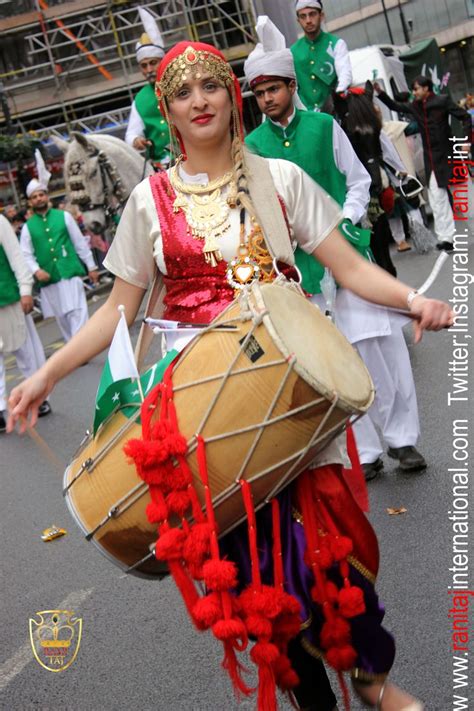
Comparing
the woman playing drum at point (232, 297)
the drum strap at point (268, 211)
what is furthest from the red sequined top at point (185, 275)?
the drum strap at point (268, 211)

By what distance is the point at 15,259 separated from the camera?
10.6 meters

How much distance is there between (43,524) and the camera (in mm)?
6859

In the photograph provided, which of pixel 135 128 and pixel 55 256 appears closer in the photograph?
pixel 135 128

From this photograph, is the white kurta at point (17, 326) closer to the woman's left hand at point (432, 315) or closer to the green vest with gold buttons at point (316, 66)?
the green vest with gold buttons at point (316, 66)

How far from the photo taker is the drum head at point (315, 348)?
299 cm

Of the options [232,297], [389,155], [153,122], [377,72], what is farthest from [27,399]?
[377,72]

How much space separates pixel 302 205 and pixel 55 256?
29.6ft

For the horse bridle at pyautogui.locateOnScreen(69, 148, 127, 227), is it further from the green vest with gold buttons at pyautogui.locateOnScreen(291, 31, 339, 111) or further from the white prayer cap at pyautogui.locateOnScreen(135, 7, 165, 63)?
the green vest with gold buttons at pyautogui.locateOnScreen(291, 31, 339, 111)

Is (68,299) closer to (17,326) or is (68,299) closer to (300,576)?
(17,326)

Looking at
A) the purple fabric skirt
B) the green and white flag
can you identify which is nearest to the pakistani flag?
the green and white flag

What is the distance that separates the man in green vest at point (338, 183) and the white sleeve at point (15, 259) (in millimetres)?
4751

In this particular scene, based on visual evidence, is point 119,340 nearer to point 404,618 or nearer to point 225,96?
point 225,96

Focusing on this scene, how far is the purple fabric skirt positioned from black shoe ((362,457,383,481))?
2.75 metres

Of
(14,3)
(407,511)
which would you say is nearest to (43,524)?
(407,511)
